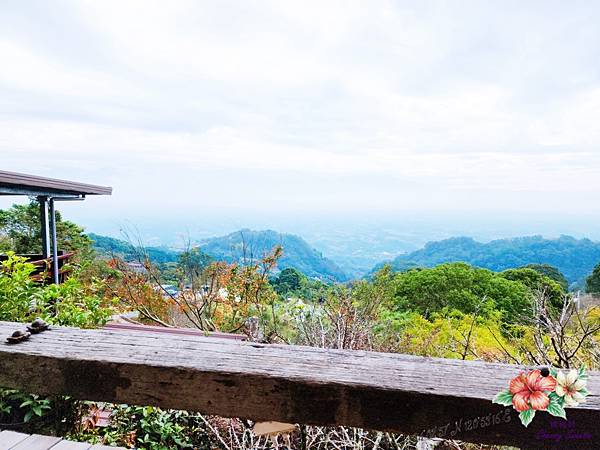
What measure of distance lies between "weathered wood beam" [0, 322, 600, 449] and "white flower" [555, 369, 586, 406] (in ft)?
0.04

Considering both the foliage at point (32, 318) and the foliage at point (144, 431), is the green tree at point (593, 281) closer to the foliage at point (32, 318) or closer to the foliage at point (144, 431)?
the foliage at point (144, 431)

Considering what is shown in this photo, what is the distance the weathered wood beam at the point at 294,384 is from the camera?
599mm

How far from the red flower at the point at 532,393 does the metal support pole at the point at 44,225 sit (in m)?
6.56

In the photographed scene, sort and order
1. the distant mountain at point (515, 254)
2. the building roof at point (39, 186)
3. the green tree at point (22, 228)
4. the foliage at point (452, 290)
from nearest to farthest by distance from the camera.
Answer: the building roof at point (39, 186), the foliage at point (452, 290), the green tree at point (22, 228), the distant mountain at point (515, 254)

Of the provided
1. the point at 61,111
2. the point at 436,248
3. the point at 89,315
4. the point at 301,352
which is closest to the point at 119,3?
the point at 89,315

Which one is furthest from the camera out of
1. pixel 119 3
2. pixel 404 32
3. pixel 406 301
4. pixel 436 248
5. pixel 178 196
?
pixel 178 196

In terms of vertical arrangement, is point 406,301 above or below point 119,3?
below

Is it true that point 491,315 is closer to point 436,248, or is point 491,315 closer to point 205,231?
point 205,231

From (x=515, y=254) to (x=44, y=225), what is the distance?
15.6 meters

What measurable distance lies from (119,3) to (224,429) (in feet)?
→ 13.2

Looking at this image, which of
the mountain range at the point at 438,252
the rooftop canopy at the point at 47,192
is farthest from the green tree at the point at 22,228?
the rooftop canopy at the point at 47,192

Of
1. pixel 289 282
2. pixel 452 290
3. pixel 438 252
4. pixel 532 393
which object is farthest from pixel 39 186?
pixel 438 252

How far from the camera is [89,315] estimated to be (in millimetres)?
2094

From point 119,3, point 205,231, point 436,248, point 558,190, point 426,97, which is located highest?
point 426,97
